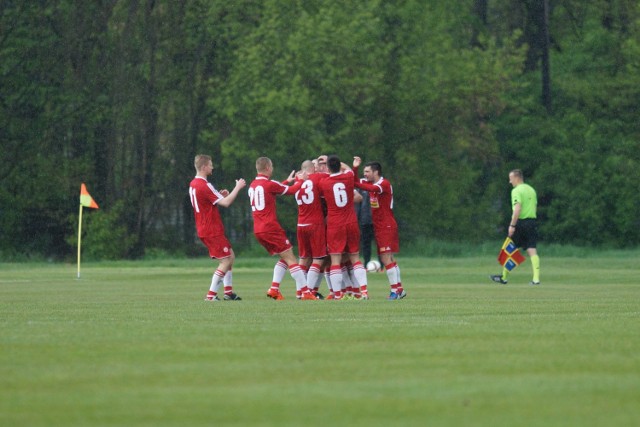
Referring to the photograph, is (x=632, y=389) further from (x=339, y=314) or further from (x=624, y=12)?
(x=624, y=12)

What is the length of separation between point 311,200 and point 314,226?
16.2 inches

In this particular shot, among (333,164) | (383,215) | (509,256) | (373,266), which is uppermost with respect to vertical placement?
(333,164)

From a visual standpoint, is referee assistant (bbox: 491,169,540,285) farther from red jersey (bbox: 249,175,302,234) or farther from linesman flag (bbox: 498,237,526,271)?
red jersey (bbox: 249,175,302,234)

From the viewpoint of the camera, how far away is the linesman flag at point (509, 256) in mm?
29469

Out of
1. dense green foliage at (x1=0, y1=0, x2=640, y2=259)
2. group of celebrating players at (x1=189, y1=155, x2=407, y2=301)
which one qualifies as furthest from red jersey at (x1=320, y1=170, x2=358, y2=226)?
dense green foliage at (x1=0, y1=0, x2=640, y2=259)

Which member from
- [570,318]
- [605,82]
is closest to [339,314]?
[570,318]

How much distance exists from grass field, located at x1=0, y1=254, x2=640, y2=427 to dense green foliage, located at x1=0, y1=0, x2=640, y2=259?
1357 inches

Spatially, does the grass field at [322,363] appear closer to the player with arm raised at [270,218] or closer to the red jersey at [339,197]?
the player with arm raised at [270,218]

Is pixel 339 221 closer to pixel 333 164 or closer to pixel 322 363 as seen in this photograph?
pixel 333 164

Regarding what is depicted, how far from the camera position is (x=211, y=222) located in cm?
2183

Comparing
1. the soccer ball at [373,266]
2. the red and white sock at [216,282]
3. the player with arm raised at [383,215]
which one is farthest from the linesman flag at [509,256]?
the red and white sock at [216,282]

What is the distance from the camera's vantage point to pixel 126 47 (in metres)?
55.9

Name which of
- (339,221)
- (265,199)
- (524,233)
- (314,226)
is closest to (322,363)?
(339,221)

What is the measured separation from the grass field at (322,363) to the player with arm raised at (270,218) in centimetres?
175
